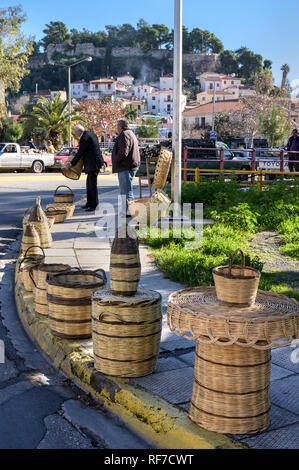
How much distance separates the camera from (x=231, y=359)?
3.29 m

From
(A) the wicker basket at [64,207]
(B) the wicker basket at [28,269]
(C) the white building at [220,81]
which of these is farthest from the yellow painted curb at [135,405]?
(C) the white building at [220,81]

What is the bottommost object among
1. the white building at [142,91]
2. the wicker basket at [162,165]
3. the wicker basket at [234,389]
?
the wicker basket at [234,389]

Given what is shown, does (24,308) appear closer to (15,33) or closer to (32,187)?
(32,187)

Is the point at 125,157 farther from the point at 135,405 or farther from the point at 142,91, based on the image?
the point at 142,91

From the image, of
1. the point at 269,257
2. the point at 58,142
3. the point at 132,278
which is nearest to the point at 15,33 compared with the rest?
the point at 58,142

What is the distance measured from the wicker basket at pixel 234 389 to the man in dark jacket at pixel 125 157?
7.47 meters

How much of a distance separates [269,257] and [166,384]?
507 cm

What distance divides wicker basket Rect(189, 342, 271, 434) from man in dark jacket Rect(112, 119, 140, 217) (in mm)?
7467

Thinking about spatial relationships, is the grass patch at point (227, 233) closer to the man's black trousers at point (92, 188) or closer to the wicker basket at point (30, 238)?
the wicker basket at point (30, 238)

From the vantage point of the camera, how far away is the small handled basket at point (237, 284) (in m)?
3.32

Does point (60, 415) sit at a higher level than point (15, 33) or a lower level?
lower

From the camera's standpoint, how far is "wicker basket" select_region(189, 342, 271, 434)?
3.29 metres

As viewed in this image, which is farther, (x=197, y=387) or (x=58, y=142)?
(x=58, y=142)

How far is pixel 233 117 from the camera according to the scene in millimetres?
83188
